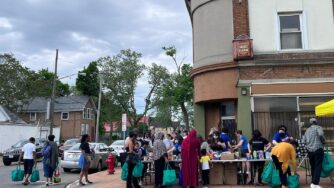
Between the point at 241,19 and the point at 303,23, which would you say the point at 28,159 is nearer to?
the point at 241,19

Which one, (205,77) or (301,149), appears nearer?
(301,149)

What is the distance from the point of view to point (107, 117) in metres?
61.4

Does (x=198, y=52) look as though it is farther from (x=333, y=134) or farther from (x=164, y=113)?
(x=164, y=113)

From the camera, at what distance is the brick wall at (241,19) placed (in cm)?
1562

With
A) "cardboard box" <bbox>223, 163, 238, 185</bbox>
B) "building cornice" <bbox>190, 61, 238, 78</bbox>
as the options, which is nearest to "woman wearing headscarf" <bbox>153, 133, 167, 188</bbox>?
"cardboard box" <bbox>223, 163, 238, 185</bbox>

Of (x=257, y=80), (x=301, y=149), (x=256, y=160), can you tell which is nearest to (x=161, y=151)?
(x=256, y=160)

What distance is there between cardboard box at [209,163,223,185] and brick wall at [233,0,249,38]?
609cm

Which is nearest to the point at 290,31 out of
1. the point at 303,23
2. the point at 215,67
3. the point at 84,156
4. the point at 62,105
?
the point at 303,23

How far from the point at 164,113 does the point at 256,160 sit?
5574 centimetres

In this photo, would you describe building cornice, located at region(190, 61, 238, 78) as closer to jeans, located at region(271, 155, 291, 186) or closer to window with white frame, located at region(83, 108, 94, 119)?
jeans, located at region(271, 155, 291, 186)

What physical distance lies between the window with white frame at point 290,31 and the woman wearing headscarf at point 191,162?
22.5 ft

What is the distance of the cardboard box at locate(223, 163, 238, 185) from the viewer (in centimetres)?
1198

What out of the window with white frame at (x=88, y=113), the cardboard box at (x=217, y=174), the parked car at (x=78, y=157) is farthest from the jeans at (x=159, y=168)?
the window with white frame at (x=88, y=113)

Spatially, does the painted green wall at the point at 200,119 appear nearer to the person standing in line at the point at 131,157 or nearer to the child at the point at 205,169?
the child at the point at 205,169
